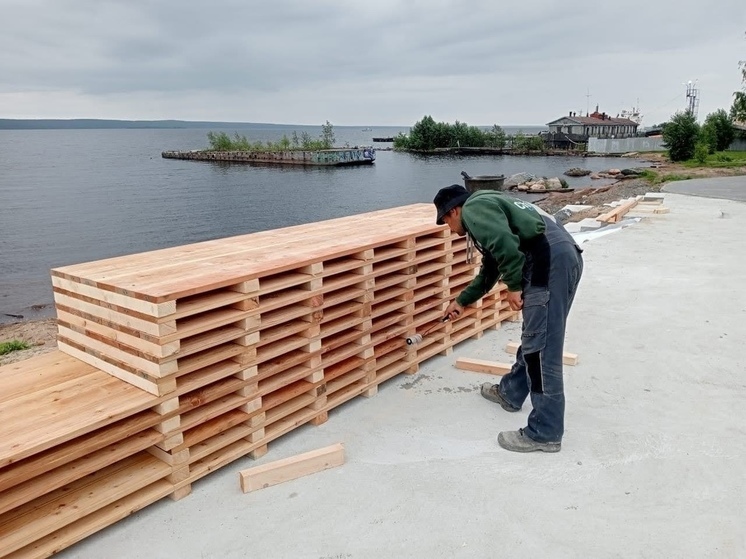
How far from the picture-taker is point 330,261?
15.2ft

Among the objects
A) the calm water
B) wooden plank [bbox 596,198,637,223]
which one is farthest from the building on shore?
wooden plank [bbox 596,198,637,223]

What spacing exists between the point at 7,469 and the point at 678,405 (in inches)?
190

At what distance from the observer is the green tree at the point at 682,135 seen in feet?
169

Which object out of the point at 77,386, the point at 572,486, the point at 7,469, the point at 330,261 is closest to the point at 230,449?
the point at 77,386

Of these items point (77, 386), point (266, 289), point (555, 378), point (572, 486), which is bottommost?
point (572, 486)

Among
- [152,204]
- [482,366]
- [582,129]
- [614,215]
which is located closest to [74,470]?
[482,366]

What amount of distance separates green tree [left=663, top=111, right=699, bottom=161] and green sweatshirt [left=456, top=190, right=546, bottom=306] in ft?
187

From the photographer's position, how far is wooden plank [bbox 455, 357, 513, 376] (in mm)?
5344

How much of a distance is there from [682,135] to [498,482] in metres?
58.3

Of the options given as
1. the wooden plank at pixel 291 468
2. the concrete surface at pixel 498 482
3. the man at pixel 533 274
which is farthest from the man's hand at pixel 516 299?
the wooden plank at pixel 291 468

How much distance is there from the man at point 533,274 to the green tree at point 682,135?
186 ft

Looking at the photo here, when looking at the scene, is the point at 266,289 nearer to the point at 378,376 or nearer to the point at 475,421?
the point at 378,376

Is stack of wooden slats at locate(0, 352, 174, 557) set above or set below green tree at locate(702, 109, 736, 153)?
below

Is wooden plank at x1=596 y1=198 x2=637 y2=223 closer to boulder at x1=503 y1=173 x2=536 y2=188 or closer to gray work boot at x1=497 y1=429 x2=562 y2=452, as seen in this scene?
gray work boot at x1=497 y1=429 x2=562 y2=452
